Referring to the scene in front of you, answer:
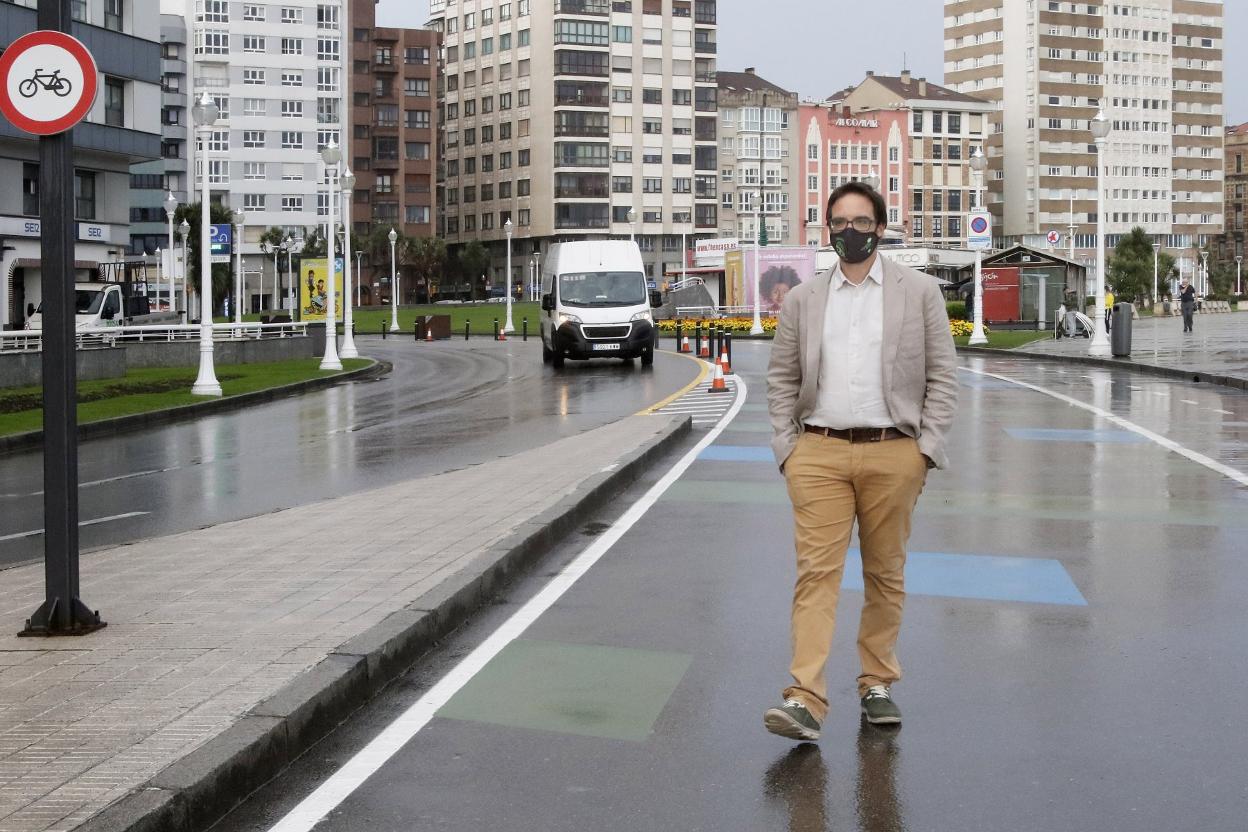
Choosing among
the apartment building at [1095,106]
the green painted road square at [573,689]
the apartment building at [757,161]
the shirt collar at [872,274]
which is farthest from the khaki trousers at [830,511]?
the apartment building at [1095,106]

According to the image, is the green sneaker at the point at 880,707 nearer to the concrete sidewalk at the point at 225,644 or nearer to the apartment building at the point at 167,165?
the concrete sidewalk at the point at 225,644

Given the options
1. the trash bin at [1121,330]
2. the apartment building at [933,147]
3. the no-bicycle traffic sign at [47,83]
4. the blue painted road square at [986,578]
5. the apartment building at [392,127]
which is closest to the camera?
the no-bicycle traffic sign at [47,83]

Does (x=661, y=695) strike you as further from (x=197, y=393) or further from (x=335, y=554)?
(x=197, y=393)

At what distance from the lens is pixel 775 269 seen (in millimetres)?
77000

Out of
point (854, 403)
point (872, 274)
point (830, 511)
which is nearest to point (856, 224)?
point (872, 274)

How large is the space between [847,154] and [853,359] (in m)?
156

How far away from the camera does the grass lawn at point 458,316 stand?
86562 mm

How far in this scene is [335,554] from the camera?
9852mm

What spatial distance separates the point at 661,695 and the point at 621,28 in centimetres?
14082

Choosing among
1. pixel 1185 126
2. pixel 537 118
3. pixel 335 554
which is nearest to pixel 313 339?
pixel 335 554

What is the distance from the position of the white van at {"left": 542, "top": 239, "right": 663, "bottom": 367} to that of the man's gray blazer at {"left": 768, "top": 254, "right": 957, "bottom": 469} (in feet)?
112

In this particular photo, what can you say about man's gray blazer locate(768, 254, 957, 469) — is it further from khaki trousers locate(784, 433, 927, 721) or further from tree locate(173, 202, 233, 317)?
tree locate(173, 202, 233, 317)

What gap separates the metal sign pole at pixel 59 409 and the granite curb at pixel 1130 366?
988 inches

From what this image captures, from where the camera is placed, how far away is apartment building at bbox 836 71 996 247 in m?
161
